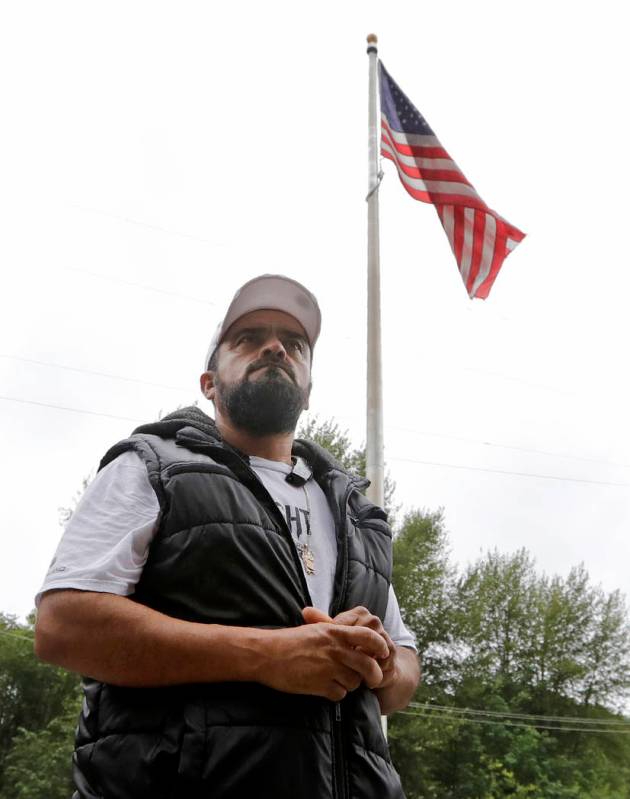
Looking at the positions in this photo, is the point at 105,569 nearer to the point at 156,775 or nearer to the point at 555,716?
the point at 156,775

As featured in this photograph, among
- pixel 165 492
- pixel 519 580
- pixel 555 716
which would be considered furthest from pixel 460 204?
pixel 555 716

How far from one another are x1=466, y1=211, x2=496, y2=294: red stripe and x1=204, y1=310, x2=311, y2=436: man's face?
565 cm

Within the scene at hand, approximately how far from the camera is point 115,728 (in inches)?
63.2

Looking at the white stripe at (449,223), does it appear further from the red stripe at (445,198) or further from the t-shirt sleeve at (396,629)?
the t-shirt sleeve at (396,629)

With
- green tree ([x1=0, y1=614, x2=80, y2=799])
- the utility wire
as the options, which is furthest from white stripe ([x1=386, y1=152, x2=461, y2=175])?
green tree ([x1=0, y1=614, x2=80, y2=799])

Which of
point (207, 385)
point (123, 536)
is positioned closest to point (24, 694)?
point (207, 385)

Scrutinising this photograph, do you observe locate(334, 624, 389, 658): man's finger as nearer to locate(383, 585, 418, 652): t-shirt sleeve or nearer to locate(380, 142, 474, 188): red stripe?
locate(383, 585, 418, 652): t-shirt sleeve

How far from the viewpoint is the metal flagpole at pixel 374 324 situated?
7324mm

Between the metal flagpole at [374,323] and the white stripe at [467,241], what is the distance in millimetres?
1027

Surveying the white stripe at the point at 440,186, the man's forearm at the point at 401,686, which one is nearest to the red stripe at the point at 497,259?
the white stripe at the point at 440,186

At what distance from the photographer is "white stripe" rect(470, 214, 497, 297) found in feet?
25.5

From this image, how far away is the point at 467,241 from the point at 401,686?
21.0 ft

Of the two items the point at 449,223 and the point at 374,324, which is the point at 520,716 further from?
the point at 449,223

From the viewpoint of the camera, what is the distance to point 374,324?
820 centimetres
